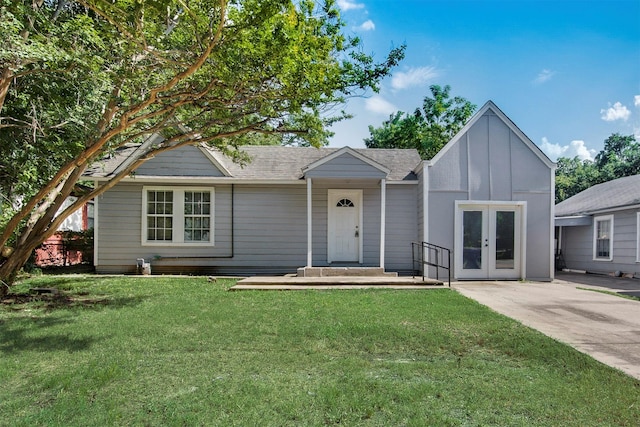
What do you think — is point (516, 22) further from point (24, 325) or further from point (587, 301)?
point (24, 325)

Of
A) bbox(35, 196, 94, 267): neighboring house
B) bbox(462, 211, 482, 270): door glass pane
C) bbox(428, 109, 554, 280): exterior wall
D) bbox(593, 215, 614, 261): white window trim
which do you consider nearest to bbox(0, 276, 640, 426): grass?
bbox(462, 211, 482, 270): door glass pane

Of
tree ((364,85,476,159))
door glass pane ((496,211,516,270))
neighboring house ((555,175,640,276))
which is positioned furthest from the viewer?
tree ((364,85,476,159))

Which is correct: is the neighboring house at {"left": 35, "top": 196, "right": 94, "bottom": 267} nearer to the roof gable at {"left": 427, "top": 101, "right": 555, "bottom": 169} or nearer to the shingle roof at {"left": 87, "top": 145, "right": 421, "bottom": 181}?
the shingle roof at {"left": 87, "top": 145, "right": 421, "bottom": 181}

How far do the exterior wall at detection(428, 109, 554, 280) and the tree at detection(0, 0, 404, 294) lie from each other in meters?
3.90

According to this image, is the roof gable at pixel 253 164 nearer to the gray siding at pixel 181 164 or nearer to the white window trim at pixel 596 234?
the gray siding at pixel 181 164

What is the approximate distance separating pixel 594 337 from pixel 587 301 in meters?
3.15

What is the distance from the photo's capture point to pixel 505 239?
10773 millimetres

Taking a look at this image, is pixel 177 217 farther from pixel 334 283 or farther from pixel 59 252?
pixel 59 252

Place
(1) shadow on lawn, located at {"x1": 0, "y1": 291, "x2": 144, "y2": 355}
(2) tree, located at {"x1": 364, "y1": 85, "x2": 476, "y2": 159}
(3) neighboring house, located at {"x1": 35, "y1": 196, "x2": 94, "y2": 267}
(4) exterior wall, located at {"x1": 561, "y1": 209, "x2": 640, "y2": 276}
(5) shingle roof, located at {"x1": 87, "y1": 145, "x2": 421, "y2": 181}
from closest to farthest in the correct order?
(1) shadow on lawn, located at {"x1": 0, "y1": 291, "x2": 144, "y2": 355}, (5) shingle roof, located at {"x1": 87, "y1": 145, "x2": 421, "y2": 181}, (4) exterior wall, located at {"x1": 561, "y1": 209, "x2": 640, "y2": 276}, (3) neighboring house, located at {"x1": 35, "y1": 196, "x2": 94, "y2": 267}, (2) tree, located at {"x1": 364, "y1": 85, "x2": 476, "y2": 159}

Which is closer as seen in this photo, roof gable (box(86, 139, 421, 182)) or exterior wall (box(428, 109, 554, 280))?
roof gable (box(86, 139, 421, 182))

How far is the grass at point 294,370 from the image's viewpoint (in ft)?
9.43

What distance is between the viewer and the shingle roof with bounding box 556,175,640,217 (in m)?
12.5

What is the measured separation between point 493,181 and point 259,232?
7207 mm

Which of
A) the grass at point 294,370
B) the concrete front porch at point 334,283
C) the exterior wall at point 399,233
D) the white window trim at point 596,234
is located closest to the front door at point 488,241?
the exterior wall at point 399,233
